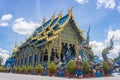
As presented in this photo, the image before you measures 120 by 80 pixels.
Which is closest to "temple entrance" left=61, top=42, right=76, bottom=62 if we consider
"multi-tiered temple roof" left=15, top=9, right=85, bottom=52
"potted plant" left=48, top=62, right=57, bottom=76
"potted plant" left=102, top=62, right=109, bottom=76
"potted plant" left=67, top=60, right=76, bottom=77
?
"multi-tiered temple roof" left=15, top=9, right=85, bottom=52

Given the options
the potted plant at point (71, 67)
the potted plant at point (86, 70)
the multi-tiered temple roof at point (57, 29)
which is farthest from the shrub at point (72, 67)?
the multi-tiered temple roof at point (57, 29)

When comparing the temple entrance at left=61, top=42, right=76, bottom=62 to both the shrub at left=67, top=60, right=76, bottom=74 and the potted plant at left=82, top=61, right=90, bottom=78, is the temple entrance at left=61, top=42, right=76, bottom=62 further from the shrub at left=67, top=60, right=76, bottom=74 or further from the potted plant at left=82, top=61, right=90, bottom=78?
the potted plant at left=82, top=61, right=90, bottom=78

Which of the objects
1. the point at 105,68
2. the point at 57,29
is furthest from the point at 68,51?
the point at 105,68

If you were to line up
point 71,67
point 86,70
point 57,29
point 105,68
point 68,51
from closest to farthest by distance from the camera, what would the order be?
point 86,70 → point 71,67 → point 105,68 → point 57,29 → point 68,51

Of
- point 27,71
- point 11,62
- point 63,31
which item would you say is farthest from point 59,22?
point 11,62

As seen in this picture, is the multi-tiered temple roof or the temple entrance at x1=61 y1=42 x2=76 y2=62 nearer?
the multi-tiered temple roof

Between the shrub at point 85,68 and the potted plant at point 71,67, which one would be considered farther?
the potted plant at point 71,67

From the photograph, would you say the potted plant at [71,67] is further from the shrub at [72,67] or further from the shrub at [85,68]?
the shrub at [85,68]

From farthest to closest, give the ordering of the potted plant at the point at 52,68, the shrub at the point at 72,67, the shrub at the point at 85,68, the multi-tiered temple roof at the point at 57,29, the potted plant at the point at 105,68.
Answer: the multi-tiered temple roof at the point at 57,29 → the potted plant at the point at 52,68 → the potted plant at the point at 105,68 → the shrub at the point at 72,67 → the shrub at the point at 85,68

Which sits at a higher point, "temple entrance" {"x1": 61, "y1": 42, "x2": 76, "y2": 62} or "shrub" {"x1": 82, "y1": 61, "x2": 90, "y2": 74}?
"temple entrance" {"x1": 61, "y1": 42, "x2": 76, "y2": 62}

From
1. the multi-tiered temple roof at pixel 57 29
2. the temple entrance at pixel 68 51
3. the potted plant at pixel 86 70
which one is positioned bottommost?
the potted plant at pixel 86 70

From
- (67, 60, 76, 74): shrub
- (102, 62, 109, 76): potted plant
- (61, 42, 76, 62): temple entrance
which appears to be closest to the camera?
(67, 60, 76, 74): shrub

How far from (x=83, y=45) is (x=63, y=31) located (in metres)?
4.03

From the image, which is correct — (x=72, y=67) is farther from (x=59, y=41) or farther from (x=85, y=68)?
(x=59, y=41)
